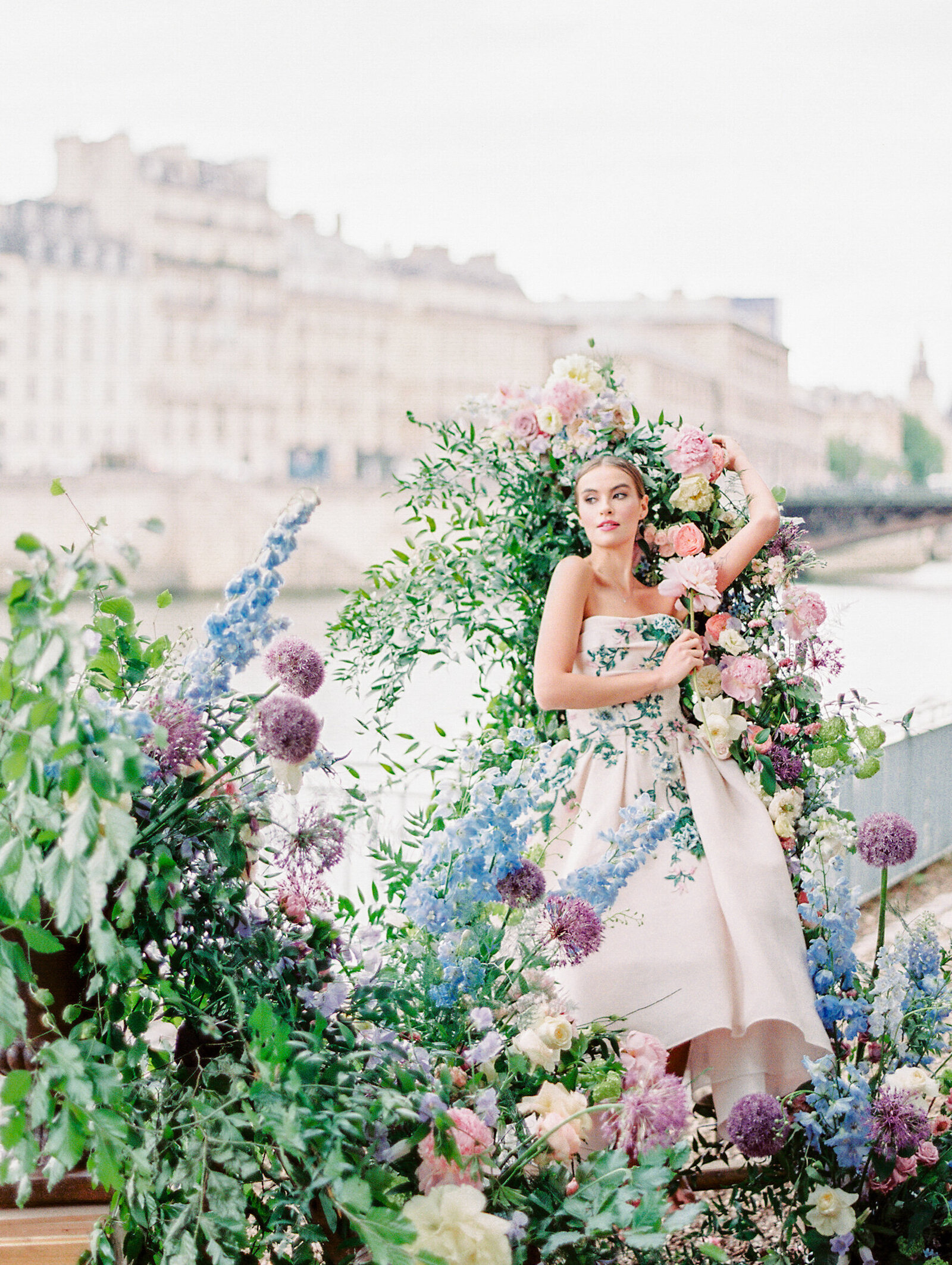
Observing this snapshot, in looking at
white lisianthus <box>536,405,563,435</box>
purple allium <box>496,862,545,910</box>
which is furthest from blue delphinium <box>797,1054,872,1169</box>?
white lisianthus <box>536,405,563,435</box>

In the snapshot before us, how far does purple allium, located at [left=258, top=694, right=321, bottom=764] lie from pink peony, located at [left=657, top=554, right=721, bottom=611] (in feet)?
3.74

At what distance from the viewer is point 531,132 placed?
15688 mm

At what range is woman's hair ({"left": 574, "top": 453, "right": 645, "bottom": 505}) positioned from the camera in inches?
77.4

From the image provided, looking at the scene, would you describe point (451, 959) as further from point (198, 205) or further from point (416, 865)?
point (198, 205)

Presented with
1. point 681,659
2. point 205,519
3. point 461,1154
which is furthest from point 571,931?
point 205,519

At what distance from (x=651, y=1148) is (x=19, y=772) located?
1.90 feet

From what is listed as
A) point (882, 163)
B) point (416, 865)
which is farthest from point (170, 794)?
point (882, 163)

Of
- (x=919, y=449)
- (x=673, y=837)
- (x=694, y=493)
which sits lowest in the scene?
(x=673, y=837)

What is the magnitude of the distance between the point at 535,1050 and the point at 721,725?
3.18 feet

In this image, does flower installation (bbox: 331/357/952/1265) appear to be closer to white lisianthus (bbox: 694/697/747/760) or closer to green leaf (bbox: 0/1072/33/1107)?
white lisianthus (bbox: 694/697/747/760)

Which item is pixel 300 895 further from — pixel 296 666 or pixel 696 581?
pixel 696 581

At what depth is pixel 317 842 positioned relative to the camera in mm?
948

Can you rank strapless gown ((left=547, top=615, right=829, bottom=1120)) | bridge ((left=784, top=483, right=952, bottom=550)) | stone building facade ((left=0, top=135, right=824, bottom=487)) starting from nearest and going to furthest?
strapless gown ((left=547, top=615, right=829, bottom=1120)) → bridge ((left=784, top=483, right=952, bottom=550)) → stone building facade ((left=0, top=135, right=824, bottom=487))

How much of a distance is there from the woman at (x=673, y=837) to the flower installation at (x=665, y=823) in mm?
45
